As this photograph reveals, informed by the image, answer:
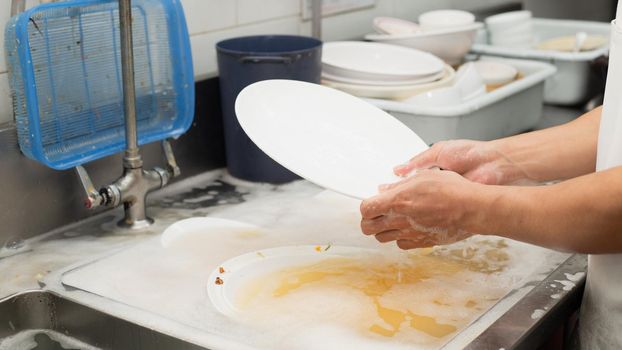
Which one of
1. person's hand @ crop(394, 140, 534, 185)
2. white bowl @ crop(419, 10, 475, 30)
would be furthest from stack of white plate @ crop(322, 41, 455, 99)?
person's hand @ crop(394, 140, 534, 185)

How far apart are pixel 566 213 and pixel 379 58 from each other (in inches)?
38.0

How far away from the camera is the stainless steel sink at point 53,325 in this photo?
3.49 feet

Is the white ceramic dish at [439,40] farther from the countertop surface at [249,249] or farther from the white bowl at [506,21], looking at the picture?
the countertop surface at [249,249]

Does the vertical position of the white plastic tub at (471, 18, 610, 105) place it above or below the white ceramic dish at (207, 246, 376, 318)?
above

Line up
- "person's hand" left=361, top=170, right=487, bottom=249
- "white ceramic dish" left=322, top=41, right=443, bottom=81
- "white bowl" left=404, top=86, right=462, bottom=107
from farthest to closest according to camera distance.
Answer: "white ceramic dish" left=322, top=41, right=443, bottom=81 < "white bowl" left=404, top=86, right=462, bottom=107 < "person's hand" left=361, top=170, right=487, bottom=249

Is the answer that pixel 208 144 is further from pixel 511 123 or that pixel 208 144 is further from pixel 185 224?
pixel 511 123

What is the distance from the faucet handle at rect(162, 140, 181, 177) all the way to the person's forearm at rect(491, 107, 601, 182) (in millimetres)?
599

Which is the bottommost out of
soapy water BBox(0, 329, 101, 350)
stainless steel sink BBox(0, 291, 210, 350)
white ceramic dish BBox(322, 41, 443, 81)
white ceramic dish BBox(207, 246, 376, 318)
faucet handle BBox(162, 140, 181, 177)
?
soapy water BBox(0, 329, 101, 350)

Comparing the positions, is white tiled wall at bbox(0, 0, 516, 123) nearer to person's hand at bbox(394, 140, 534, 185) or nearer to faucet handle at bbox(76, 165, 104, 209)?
faucet handle at bbox(76, 165, 104, 209)

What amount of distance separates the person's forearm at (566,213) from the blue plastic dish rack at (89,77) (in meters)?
0.67

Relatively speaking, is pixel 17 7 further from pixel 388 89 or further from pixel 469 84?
pixel 469 84

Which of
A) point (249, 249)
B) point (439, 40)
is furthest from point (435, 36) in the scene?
point (249, 249)

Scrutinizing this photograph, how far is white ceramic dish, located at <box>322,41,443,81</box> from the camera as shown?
69.1 inches

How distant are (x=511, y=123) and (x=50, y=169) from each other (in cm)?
103
